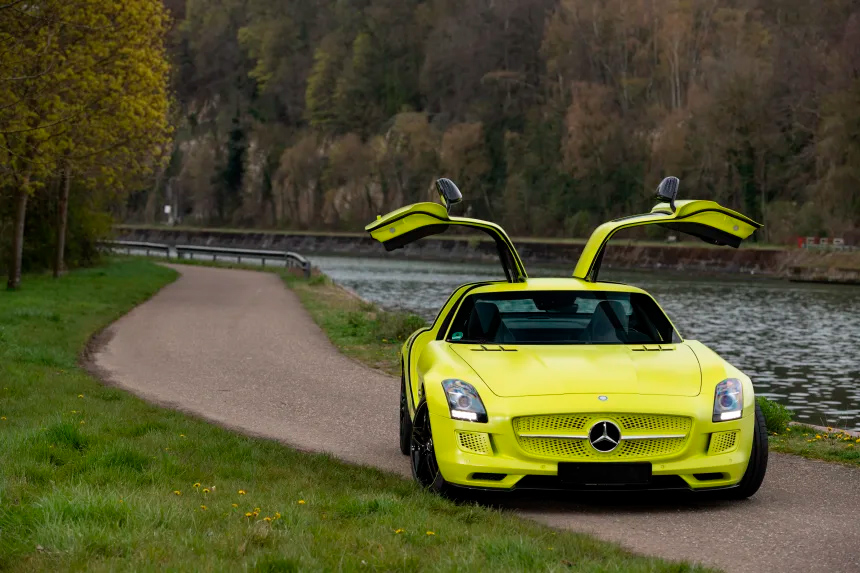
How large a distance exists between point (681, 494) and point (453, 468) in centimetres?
188

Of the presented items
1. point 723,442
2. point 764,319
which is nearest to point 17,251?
point 764,319

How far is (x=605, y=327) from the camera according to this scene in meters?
10.3

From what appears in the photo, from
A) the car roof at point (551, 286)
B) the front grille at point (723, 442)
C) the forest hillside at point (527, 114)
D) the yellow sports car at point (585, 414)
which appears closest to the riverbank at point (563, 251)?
the forest hillside at point (527, 114)

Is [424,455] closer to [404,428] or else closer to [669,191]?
[404,428]

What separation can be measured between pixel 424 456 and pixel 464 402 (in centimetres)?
59

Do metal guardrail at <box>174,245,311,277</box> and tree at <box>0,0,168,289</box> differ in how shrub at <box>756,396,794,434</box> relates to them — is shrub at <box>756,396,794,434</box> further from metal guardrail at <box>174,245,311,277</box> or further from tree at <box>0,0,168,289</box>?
metal guardrail at <box>174,245,311,277</box>

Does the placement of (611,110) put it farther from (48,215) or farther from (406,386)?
(406,386)

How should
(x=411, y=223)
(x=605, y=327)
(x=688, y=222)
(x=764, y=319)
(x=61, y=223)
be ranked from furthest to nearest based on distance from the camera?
(x=764, y=319), (x=61, y=223), (x=688, y=222), (x=411, y=223), (x=605, y=327)

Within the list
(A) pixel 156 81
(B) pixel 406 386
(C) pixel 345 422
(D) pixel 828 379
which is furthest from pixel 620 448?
(A) pixel 156 81

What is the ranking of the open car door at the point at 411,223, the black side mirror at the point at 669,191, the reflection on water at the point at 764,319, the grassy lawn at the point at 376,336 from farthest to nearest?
the reflection on water at the point at 764,319 < the grassy lawn at the point at 376,336 < the black side mirror at the point at 669,191 < the open car door at the point at 411,223

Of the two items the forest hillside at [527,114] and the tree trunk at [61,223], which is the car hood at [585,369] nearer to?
the tree trunk at [61,223]

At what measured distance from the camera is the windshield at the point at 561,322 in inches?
405

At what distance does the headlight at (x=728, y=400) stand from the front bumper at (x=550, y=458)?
8 cm

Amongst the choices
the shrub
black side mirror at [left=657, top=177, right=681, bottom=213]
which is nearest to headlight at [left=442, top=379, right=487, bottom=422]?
black side mirror at [left=657, top=177, right=681, bottom=213]
